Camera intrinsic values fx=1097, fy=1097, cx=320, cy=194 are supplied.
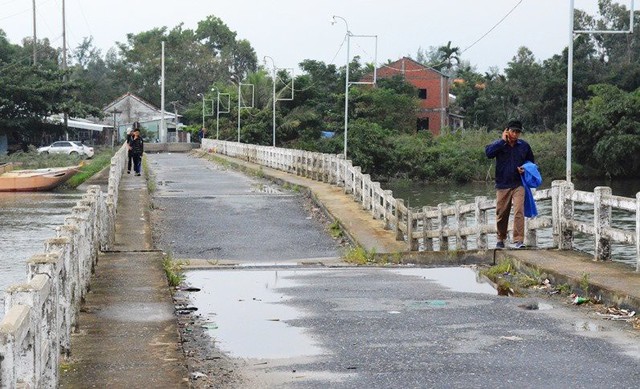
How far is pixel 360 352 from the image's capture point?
8992mm

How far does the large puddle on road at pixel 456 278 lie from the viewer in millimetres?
12885

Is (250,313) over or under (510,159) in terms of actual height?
under

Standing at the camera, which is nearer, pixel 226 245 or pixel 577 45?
pixel 226 245

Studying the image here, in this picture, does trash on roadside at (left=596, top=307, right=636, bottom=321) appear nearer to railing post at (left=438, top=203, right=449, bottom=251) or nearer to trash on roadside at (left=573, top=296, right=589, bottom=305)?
trash on roadside at (left=573, top=296, right=589, bottom=305)

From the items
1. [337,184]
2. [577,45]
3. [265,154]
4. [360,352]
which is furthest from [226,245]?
[577,45]

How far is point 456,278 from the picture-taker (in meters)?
14.0

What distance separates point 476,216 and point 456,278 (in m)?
3.76

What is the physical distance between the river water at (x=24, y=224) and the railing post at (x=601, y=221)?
7467 millimetres

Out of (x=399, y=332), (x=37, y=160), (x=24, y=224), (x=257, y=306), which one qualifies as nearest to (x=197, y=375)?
(x=399, y=332)

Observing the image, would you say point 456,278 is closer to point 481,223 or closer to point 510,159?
point 510,159

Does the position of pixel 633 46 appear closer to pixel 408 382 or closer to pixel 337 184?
pixel 337 184

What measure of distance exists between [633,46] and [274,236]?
78628 mm

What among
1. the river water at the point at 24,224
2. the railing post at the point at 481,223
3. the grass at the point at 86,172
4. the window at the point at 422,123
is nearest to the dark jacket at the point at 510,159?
the railing post at the point at 481,223

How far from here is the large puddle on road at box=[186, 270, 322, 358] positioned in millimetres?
9359
